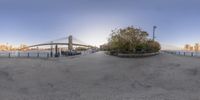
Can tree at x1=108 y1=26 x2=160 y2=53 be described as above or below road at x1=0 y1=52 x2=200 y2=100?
above

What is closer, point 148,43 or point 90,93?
point 90,93

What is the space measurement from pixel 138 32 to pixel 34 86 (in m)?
28.4

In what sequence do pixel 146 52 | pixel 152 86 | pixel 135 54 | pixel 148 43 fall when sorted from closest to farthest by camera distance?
pixel 152 86, pixel 135 54, pixel 146 52, pixel 148 43

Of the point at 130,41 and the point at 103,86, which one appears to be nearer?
the point at 103,86

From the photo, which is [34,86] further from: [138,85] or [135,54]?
[135,54]

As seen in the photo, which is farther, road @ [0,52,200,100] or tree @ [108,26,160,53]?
tree @ [108,26,160,53]

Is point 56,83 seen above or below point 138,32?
below

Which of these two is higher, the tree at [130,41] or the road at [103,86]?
the tree at [130,41]

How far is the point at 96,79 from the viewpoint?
17.8m

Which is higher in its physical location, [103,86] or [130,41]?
[130,41]

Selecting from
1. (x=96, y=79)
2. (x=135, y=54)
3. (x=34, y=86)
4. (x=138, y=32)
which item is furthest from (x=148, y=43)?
(x=34, y=86)

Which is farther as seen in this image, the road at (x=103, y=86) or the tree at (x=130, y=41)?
the tree at (x=130, y=41)

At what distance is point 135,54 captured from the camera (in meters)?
35.7

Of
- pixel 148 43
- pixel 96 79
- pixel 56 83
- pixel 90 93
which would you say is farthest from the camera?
pixel 148 43
